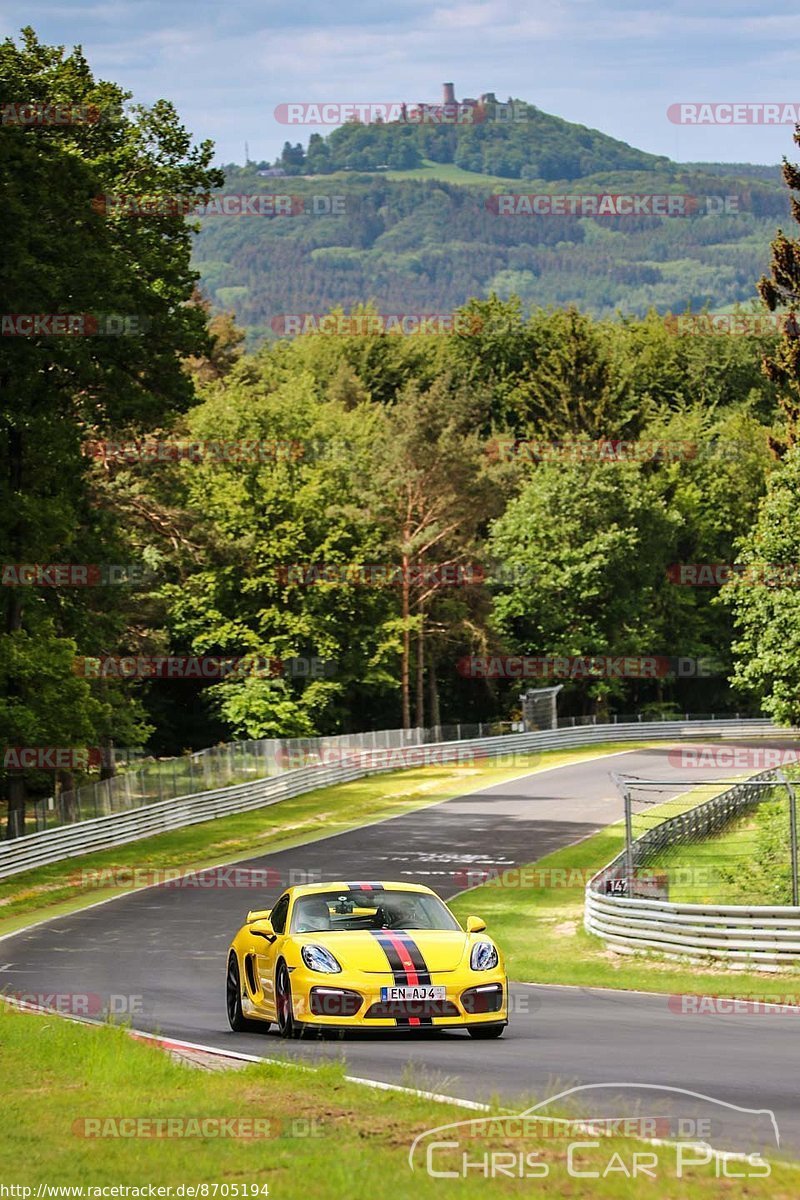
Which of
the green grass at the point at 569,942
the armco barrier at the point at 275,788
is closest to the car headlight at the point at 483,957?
the green grass at the point at 569,942

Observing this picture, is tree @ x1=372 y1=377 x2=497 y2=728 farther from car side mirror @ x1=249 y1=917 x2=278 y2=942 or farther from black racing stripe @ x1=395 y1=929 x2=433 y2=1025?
black racing stripe @ x1=395 y1=929 x2=433 y2=1025

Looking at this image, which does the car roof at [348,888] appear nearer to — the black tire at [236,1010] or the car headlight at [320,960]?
the black tire at [236,1010]

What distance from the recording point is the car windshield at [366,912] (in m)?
15.4

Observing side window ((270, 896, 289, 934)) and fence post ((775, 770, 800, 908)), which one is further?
fence post ((775, 770, 800, 908))

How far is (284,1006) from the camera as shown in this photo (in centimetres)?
1477

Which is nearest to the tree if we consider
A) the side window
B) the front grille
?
the side window

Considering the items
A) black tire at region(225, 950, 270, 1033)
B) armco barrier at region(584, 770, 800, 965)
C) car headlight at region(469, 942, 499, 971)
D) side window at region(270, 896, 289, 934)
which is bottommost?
armco barrier at region(584, 770, 800, 965)

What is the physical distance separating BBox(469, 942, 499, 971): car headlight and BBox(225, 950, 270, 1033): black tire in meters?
2.23

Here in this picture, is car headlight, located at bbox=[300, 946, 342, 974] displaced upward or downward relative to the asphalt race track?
upward

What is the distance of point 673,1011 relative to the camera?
17.4m

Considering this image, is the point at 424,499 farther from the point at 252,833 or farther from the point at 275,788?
the point at 252,833

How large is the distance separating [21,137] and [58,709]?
13359 millimetres

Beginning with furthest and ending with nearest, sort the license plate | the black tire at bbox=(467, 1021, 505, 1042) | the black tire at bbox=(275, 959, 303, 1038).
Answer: the black tire at bbox=(467, 1021, 505, 1042)
the black tire at bbox=(275, 959, 303, 1038)
the license plate

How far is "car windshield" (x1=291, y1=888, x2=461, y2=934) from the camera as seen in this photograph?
1536 centimetres
